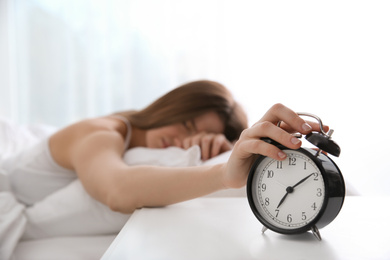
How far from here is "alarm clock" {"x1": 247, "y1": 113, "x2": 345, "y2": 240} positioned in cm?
75

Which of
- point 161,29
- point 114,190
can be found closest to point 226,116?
point 114,190

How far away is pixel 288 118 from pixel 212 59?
99.2 inches

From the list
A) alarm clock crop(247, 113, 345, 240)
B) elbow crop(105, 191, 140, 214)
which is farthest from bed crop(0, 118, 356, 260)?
alarm clock crop(247, 113, 345, 240)

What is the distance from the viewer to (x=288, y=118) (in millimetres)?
799

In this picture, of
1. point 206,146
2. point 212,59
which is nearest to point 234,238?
point 206,146

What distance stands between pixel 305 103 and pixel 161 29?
1480 mm

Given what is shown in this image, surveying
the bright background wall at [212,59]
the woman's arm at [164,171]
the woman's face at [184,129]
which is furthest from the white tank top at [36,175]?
the bright background wall at [212,59]

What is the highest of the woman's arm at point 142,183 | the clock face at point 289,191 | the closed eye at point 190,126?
the clock face at point 289,191

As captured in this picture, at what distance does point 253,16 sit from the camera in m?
3.03

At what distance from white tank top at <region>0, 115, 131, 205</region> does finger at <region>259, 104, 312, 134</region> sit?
3.84 feet

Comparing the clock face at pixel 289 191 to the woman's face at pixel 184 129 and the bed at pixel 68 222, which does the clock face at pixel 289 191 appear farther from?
the woman's face at pixel 184 129

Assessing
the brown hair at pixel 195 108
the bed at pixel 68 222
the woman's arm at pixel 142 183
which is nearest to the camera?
the woman's arm at pixel 142 183

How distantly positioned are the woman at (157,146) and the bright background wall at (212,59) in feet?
2.14

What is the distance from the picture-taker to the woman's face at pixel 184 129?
185cm
